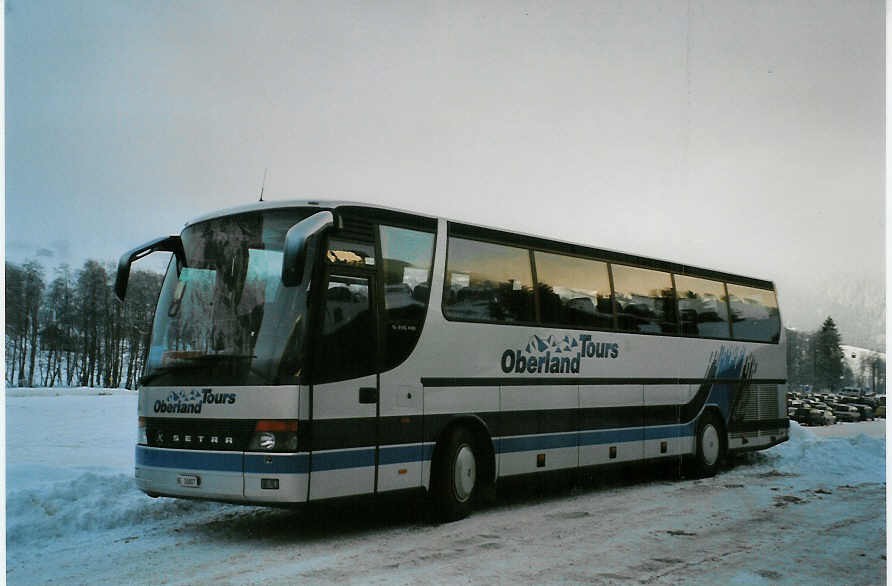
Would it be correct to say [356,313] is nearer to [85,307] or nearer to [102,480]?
[102,480]

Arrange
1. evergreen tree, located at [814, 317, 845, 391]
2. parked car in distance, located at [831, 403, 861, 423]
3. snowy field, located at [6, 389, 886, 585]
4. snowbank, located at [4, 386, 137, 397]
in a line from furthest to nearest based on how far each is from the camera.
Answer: parked car in distance, located at [831, 403, 861, 423]
evergreen tree, located at [814, 317, 845, 391]
snowbank, located at [4, 386, 137, 397]
snowy field, located at [6, 389, 886, 585]

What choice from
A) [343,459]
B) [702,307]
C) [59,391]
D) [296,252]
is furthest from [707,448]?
[59,391]

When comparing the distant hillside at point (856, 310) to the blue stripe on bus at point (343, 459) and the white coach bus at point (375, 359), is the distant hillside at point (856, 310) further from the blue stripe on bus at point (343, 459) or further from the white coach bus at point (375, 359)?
the blue stripe on bus at point (343, 459)

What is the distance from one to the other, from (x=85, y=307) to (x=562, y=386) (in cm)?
721

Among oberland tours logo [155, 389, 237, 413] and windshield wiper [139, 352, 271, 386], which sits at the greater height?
windshield wiper [139, 352, 271, 386]

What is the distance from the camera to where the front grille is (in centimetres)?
809

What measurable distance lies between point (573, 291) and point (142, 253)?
5.65 m

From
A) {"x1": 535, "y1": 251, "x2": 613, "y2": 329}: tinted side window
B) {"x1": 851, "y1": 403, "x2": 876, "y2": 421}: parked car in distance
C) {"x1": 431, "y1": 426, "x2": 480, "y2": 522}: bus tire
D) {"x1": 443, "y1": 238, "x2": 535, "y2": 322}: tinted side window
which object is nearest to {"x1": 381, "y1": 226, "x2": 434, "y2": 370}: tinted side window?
{"x1": 443, "y1": 238, "x2": 535, "y2": 322}: tinted side window

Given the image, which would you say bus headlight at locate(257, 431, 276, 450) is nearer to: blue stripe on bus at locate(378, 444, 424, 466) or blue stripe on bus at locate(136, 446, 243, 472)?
blue stripe on bus at locate(136, 446, 243, 472)

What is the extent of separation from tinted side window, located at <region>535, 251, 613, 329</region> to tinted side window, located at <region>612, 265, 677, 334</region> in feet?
1.09

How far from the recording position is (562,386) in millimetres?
11484

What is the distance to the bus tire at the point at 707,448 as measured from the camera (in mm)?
14281

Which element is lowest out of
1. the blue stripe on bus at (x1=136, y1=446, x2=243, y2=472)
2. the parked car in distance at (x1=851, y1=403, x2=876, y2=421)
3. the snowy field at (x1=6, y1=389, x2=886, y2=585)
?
the snowy field at (x1=6, y1=389, x2=886, y2=585)

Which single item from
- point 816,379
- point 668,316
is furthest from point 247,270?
point 816,379
